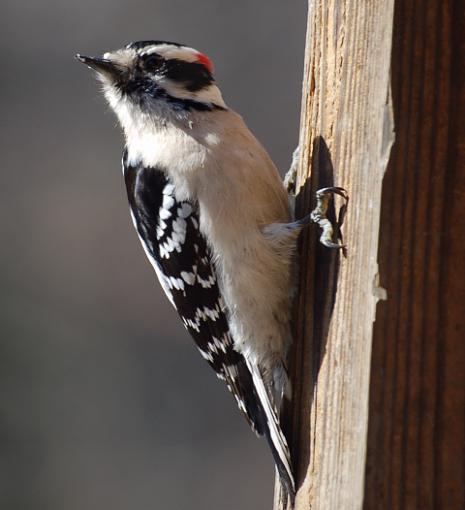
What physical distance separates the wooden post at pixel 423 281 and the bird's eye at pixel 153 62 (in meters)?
1.62

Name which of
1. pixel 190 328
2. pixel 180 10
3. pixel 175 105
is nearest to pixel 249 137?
pixel 175 105

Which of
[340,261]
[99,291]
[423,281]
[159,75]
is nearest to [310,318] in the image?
[340,261]

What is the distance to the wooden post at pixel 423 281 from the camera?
2.34m

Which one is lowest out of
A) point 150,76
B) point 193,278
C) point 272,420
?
point 272,420

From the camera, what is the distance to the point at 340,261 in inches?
104

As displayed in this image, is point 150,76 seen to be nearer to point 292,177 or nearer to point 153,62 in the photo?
point 153,62

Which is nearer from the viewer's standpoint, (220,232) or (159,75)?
(220,232)

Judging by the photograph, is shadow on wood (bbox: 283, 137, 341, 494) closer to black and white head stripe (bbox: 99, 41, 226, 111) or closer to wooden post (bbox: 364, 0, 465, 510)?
wooden post (bbox: 364, 0, 465, 510)

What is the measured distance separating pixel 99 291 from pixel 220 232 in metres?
5.45

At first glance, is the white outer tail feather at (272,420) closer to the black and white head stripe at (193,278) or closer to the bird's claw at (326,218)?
the black and white head stripe at (193,278)

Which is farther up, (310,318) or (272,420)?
(310,318)

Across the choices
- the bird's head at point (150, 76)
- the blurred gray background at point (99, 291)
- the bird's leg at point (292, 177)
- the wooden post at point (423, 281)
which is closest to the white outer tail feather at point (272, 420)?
the wooden post at point (423, 281)

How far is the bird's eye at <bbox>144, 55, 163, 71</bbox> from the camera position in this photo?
12.8ft

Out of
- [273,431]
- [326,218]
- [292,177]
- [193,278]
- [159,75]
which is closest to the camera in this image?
[326,218]
